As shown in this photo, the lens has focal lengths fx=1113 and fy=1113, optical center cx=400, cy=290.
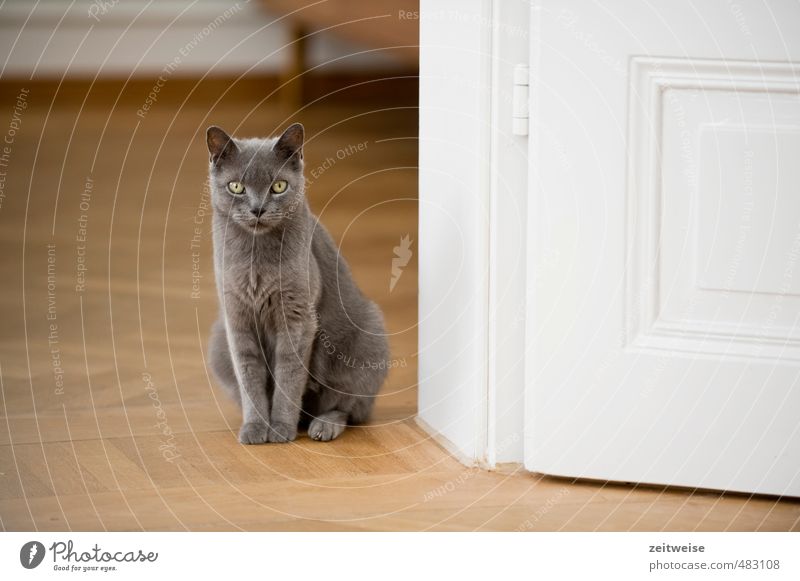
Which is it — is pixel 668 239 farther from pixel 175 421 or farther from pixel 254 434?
pixel 175 421

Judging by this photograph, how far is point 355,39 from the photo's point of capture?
21.3 feet

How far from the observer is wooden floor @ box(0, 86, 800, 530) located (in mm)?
1837

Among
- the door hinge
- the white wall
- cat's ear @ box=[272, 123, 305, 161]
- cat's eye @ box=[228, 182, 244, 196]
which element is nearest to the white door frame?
the door hinge

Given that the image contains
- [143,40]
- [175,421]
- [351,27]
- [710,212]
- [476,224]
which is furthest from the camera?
[143,40]

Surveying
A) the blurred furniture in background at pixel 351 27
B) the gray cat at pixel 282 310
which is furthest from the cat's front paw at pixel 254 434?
the blurred furniture in background at pixel 351 27

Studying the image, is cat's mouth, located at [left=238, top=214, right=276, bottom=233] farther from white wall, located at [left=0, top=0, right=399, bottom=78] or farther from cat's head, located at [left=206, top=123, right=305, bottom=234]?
white wall, located at [left=0, top=0, right=399, bottom=78]

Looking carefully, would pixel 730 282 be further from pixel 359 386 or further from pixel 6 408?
pixel 6 408

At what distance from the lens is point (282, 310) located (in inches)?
84.9

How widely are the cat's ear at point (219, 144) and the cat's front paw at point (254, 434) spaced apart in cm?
52

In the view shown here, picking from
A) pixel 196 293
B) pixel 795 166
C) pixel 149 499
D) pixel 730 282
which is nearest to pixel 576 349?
pixel 730 282

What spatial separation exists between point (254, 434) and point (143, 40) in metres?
5.78

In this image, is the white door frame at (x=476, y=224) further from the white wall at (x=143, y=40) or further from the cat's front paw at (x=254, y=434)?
the white wall at (x=143, y=40)

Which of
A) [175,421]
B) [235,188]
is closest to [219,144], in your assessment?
[235,188]

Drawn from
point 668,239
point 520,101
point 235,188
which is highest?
point 520,101
